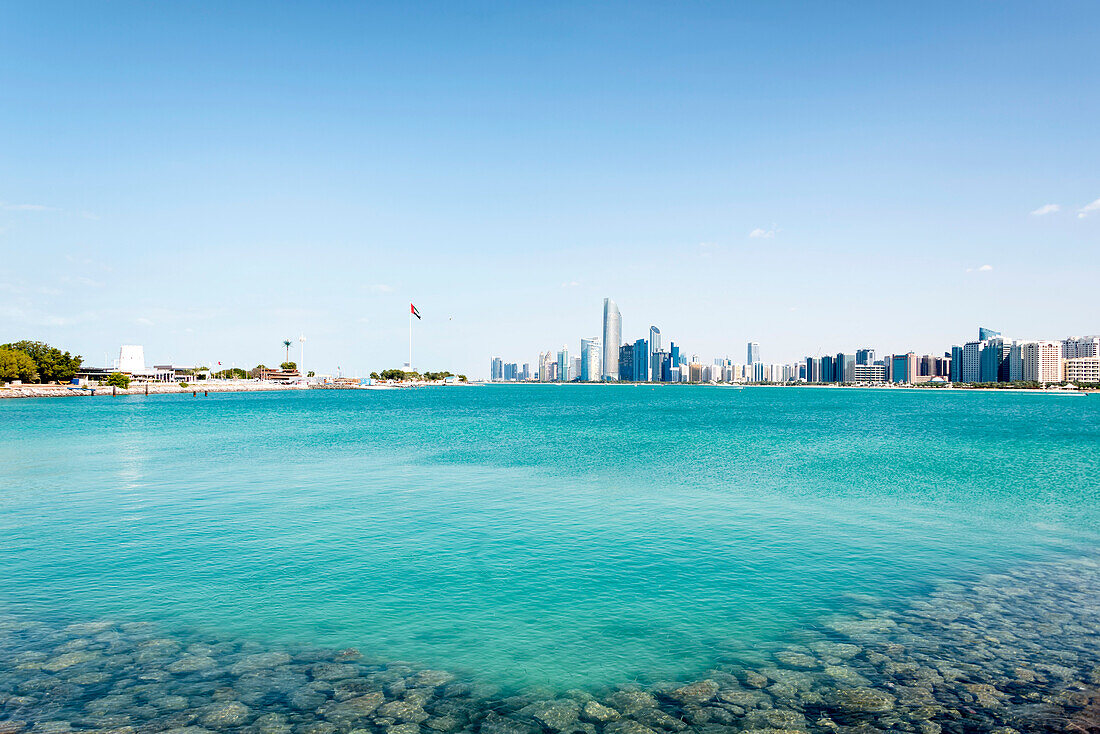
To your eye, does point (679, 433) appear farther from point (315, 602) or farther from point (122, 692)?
point (122, 692)

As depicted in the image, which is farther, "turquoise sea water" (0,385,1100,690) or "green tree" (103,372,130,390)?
"green tree" (103,372,130,390)

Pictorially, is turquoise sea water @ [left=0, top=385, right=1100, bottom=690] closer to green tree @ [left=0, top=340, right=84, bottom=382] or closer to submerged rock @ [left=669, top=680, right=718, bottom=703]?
submerged rock @ [left=669, top=680, right=718, bottom=703]

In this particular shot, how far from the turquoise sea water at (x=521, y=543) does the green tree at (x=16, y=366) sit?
141 meters

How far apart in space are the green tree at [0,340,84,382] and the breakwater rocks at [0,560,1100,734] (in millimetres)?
202137

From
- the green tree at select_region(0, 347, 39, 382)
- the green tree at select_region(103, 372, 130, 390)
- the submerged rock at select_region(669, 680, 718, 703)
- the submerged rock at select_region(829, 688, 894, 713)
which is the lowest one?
the submerged rock at select_region(669, 680, 718, 703)

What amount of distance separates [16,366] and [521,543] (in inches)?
7599

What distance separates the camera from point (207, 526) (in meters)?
25.7

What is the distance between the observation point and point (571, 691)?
12.1 m

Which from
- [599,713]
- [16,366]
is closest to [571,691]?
[599,713]

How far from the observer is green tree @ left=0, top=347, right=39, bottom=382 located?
154663mm

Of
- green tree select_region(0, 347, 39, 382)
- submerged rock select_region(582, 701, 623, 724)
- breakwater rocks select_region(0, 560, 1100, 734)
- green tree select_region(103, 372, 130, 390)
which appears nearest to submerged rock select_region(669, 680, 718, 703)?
breakwater rocks select_region(0, 560, 1100, 734)

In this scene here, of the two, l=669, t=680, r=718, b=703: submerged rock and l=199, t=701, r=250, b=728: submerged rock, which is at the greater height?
l=199, t=701, r=250, b=728: submerged rock

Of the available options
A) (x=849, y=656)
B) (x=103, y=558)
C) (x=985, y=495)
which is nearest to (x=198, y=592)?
(x=103, y=558)

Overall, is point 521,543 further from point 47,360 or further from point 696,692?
point 47,360
